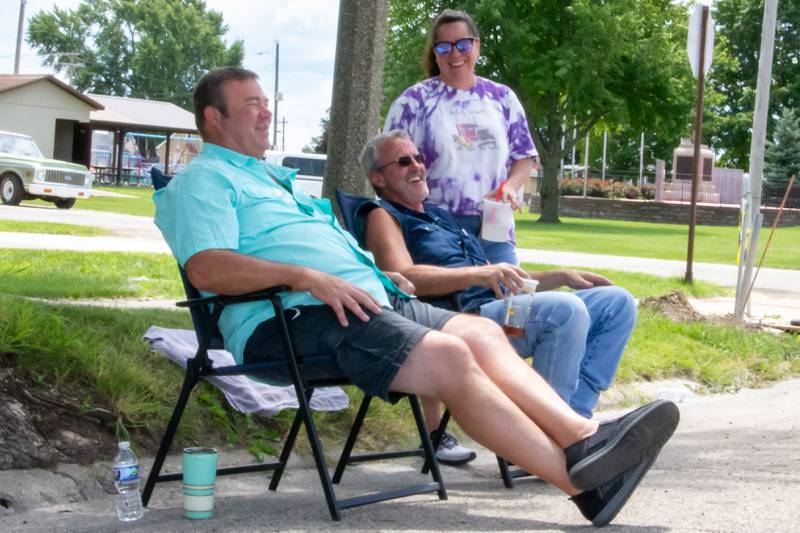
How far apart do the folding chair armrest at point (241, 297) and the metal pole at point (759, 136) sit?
7739 mm

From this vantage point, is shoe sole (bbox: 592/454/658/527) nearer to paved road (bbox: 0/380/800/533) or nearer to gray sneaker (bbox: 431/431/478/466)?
paved road (bbox: 0/380/800/533)

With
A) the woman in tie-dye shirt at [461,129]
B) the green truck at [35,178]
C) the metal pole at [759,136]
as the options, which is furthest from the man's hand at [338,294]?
the green truck at [35,178]

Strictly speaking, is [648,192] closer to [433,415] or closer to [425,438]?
[433,415]

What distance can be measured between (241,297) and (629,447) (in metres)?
1.26

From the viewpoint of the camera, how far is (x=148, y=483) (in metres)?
4.15

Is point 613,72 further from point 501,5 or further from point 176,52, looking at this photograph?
point 176,52

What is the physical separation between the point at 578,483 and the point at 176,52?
301 ft

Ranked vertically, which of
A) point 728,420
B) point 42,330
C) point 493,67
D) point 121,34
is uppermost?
point 121,34

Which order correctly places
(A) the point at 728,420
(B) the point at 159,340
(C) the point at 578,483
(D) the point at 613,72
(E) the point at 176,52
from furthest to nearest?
1. (E) the point at 176,52
2. (D) the point at 613,72
3. (A) the point at 728,420
4. (B) the point at 159,340
5. (C) the point at 578,483

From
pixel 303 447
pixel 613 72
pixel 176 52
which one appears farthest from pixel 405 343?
pixel 176 52

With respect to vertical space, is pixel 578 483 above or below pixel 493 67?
below

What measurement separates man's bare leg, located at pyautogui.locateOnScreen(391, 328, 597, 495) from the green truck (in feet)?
81.0

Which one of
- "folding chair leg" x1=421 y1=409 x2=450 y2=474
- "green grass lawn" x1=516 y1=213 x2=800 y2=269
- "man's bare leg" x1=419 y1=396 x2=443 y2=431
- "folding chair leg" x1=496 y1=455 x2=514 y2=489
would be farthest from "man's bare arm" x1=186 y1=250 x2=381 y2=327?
"green grass lawn" x1=516 y1=213 x2=800 y2=269

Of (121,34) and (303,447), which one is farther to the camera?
(121,34)
